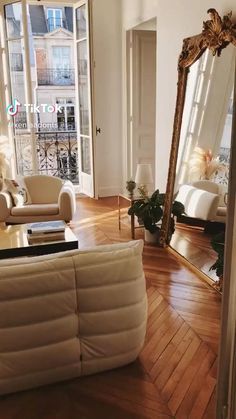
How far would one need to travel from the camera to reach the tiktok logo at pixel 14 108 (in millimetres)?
5798

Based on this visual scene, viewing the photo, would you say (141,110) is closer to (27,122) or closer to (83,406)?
(27,122)

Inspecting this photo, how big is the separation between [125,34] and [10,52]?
5.52 ft

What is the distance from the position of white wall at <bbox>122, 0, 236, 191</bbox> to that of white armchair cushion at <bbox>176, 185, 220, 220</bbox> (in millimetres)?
771

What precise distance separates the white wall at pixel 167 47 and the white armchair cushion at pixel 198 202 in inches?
30.3

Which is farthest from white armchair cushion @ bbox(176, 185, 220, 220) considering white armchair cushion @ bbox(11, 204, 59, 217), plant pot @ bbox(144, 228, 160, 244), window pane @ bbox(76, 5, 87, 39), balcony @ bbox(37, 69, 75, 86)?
balcony @ bbox(37, 69, 75, 86)

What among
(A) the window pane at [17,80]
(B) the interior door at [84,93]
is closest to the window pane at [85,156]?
(B) the interior door at [84,93]

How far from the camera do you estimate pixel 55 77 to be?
11.3 meters

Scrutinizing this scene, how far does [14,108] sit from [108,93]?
4.72 feet

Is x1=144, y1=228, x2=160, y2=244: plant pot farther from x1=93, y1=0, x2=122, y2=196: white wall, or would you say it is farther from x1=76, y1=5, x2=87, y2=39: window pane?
x1=76, y1=5, x2=87, y2=39: window pane

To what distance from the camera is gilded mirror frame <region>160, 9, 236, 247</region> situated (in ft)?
9.72

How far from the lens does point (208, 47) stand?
323 cm

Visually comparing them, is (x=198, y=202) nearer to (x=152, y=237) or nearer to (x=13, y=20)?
(x=152, y=237)

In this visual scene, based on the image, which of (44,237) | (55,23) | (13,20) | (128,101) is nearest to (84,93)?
(128,101)

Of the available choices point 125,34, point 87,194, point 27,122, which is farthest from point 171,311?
point 125,34
